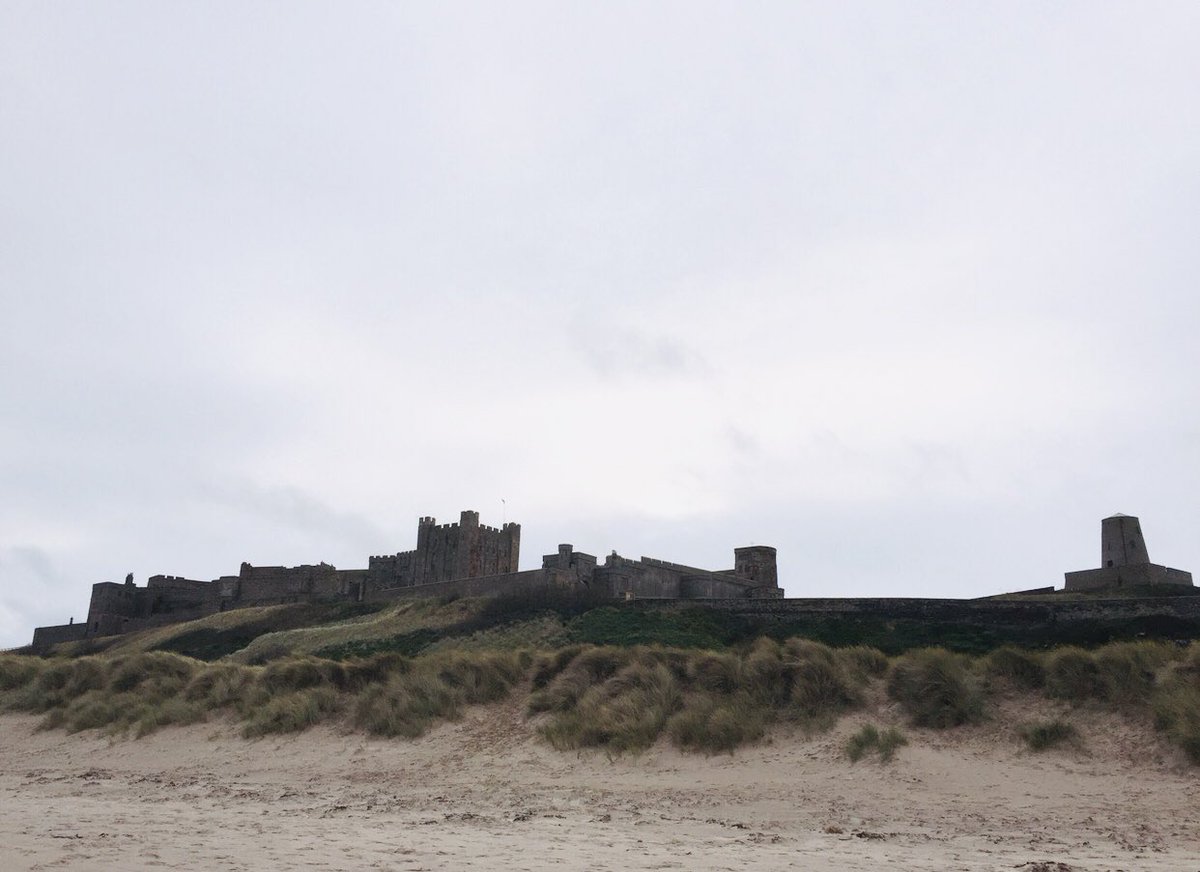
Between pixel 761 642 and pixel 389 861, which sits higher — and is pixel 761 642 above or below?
above

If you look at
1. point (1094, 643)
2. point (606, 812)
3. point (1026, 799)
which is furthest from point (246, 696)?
point (1094, 643)

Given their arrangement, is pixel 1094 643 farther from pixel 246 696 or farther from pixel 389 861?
pixel 389 861

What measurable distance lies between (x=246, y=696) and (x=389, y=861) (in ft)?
37.6

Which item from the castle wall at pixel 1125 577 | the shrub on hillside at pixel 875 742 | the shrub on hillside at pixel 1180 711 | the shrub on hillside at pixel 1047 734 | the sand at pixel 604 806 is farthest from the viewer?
the castle wall at pixel 1125 577

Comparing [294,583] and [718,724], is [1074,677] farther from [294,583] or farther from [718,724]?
[294,583]

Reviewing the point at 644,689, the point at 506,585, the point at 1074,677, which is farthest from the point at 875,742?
the point at 506,585

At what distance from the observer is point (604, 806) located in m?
11.3

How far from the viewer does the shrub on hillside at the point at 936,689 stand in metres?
13.2

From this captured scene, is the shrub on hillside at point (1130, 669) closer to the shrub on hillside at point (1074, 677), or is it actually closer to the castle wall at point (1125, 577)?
the shrub on hillside at point (1074, 677)

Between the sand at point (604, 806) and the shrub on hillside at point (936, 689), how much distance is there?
1.12ft

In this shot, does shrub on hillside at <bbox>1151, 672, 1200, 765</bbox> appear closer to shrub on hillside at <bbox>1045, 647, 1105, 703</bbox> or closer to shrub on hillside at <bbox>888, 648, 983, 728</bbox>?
shrub on hillside at <bbox>1045, 647, 1105, 703</bbox>

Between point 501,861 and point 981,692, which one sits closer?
point 501,861

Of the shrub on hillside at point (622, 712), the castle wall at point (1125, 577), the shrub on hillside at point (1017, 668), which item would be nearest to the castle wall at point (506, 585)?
the castle wall at point (1125, 577)

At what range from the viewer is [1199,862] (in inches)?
322
